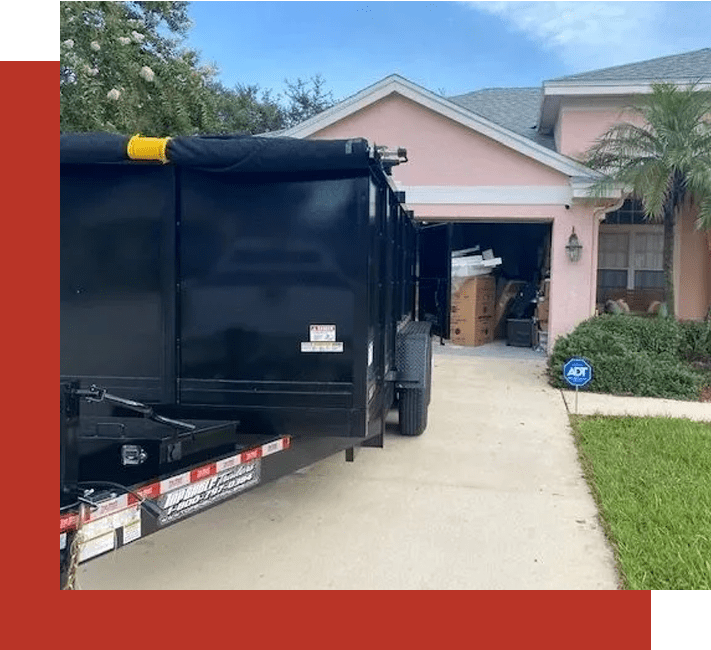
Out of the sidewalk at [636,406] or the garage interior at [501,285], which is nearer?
the sidewalk at [636,406]

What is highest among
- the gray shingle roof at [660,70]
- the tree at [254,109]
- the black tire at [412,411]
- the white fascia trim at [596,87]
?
the tree at [254,109]

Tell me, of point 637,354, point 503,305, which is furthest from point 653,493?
point 503,305

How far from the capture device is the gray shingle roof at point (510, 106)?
16.6 m

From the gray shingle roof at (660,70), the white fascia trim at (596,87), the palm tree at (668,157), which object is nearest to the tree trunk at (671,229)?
the palm tree at (668,157)

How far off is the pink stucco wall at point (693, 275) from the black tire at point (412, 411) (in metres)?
8.96

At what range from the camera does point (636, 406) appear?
8.97 m

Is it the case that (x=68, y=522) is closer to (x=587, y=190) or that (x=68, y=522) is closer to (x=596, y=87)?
(x=587, y=190)

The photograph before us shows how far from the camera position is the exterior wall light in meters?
12.4

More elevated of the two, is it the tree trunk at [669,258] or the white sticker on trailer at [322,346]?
the tree trunk at [669,258]

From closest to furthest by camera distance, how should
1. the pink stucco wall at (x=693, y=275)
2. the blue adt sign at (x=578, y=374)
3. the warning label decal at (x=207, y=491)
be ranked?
the warning label decal at (x=207, y=491) → the blue adt sign at (x=578, y=374) → the pink stucco wall at (x=693, y=275)

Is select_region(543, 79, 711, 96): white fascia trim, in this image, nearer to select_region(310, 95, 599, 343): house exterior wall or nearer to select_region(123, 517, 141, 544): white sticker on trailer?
select_region(310, 95, 599, 343): house exterior wall

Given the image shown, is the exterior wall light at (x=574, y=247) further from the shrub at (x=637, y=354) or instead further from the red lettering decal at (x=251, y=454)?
the red lettering decal at (x=251, y=454)

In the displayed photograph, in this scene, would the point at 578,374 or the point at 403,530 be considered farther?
the point at 578,374

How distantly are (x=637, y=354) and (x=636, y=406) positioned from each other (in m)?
1.28
